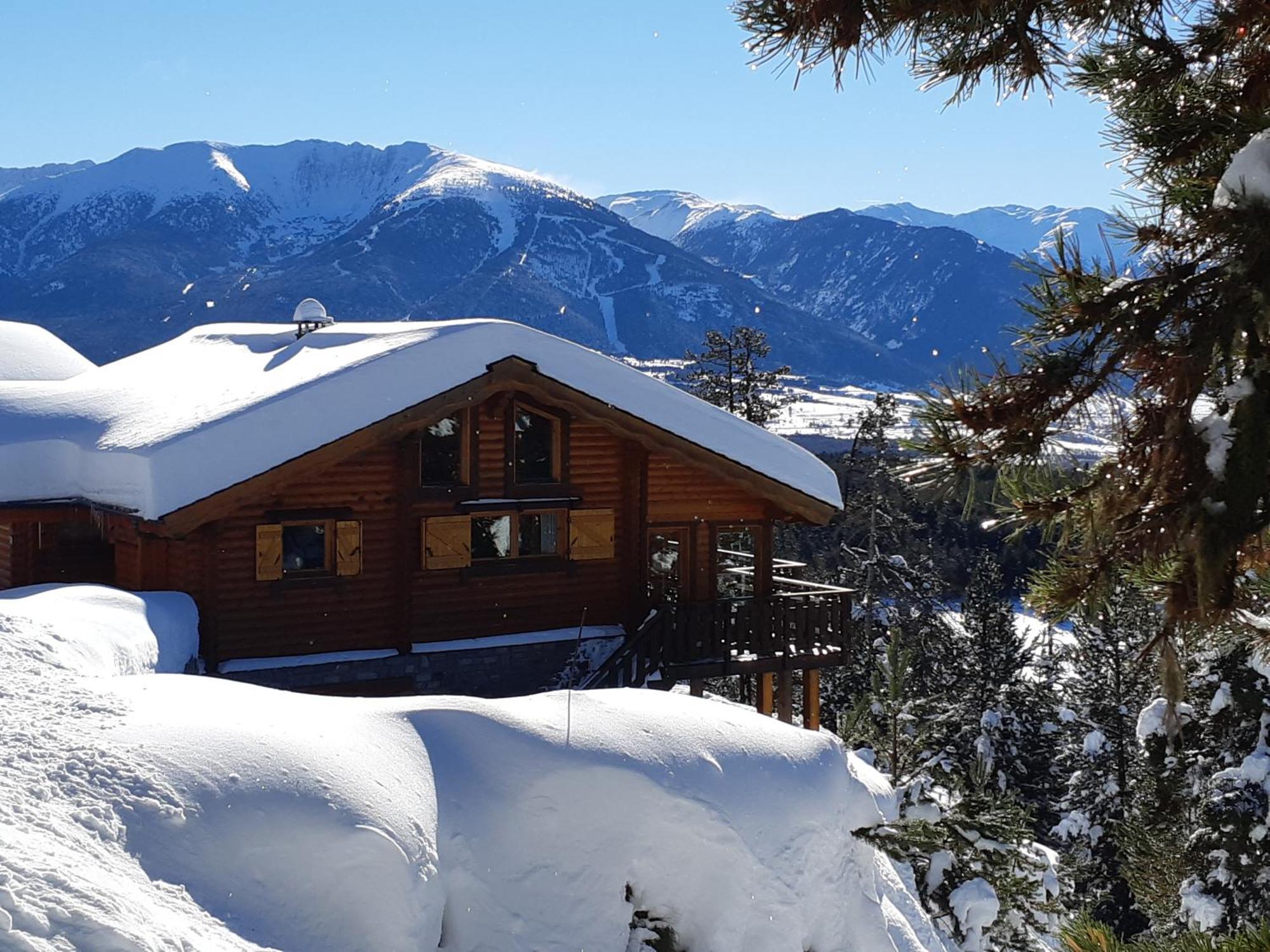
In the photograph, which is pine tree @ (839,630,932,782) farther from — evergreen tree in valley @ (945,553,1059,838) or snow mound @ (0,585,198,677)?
evergreen tree in valley @ (945,553,1059,838)

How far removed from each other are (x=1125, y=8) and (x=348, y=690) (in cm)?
1268

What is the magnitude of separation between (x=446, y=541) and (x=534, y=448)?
1.92 metres

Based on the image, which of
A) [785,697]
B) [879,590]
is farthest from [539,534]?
[879,590]

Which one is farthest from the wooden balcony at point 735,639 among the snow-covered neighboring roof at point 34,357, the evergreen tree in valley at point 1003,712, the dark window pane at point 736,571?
the snow-covered neighboring roof at point 34,357

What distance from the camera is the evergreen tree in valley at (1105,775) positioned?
28.1 metres

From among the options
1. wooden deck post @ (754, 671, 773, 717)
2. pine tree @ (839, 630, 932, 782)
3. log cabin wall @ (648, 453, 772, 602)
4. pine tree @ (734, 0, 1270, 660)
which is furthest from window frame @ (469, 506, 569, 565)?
pine tree @ (734, 0, 1270, 660)

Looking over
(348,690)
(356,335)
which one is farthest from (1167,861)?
(356,335)

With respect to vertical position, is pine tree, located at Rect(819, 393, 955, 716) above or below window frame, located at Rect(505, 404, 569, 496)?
below

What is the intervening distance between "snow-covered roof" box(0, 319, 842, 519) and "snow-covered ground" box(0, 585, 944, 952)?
4.87 m

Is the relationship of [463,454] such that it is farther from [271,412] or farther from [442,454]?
[271,412]

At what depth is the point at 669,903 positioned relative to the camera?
6719 mm

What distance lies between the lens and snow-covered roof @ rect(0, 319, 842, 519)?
1370 cm

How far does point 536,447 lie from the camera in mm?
16672

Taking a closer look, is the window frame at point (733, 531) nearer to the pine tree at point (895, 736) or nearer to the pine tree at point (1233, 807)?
the pine tree at point (895, 736)
